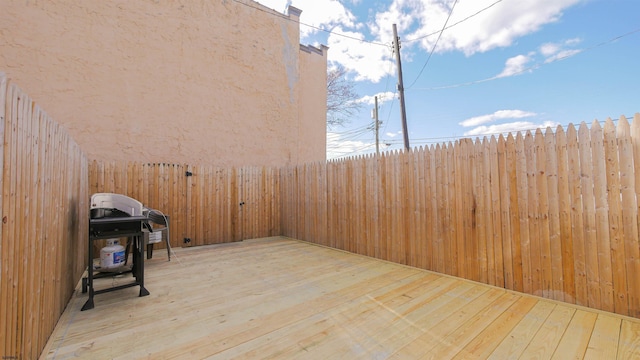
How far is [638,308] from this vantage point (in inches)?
89.4

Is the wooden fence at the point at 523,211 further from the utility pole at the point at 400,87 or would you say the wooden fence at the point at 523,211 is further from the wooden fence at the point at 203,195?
the utility pole at the point at 400,87

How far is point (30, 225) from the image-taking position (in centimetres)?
160

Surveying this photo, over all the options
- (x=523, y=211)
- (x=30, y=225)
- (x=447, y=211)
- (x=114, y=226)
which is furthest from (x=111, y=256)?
(x=523, y=211)

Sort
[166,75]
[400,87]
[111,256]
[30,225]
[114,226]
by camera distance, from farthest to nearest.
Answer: [400,87], [166,75], [111,256], [114,226], [30,225]

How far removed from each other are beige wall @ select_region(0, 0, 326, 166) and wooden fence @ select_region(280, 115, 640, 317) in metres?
4.47

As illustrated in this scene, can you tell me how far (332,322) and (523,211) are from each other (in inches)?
97.4

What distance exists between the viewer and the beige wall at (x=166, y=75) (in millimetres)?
5074

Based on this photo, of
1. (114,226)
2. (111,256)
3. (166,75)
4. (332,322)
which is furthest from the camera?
(166,75)

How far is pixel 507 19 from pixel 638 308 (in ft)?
23.3

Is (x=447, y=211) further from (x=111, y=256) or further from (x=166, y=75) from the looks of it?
(x=166, y=75)

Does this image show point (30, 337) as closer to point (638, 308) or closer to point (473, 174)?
point (473, 174)

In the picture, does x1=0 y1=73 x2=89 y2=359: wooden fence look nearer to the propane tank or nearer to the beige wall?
the propane tank

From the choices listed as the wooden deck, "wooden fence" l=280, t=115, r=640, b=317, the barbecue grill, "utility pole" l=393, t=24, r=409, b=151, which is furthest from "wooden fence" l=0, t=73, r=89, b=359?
"utility pole" l=393, t=24, r=409, b=151

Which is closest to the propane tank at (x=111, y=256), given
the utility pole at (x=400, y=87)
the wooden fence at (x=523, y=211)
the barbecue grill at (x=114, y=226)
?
the barbecue grill at (x=114, y=226)
